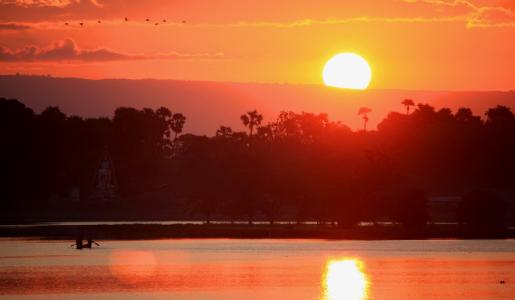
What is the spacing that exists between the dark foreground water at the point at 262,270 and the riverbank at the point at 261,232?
29.5 feet

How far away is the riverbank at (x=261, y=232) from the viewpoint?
13838cm

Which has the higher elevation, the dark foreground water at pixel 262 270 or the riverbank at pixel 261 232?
the riverbank at pixel 261 232

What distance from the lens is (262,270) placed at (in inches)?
3647

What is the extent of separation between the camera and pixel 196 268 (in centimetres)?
9469

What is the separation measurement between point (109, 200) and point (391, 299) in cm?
12772

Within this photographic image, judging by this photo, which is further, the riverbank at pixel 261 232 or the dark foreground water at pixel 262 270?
the riverbank at pixel 261 232

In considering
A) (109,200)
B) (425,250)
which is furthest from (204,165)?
(425,250)

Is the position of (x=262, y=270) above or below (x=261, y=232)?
below

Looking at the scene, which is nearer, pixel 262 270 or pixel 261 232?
pixel 262 270

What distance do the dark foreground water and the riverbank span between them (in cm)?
901

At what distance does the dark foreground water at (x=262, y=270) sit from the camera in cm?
7656

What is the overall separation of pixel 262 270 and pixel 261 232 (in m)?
48.3

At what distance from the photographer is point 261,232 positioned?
141m

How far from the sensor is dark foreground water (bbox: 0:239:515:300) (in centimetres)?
7656
